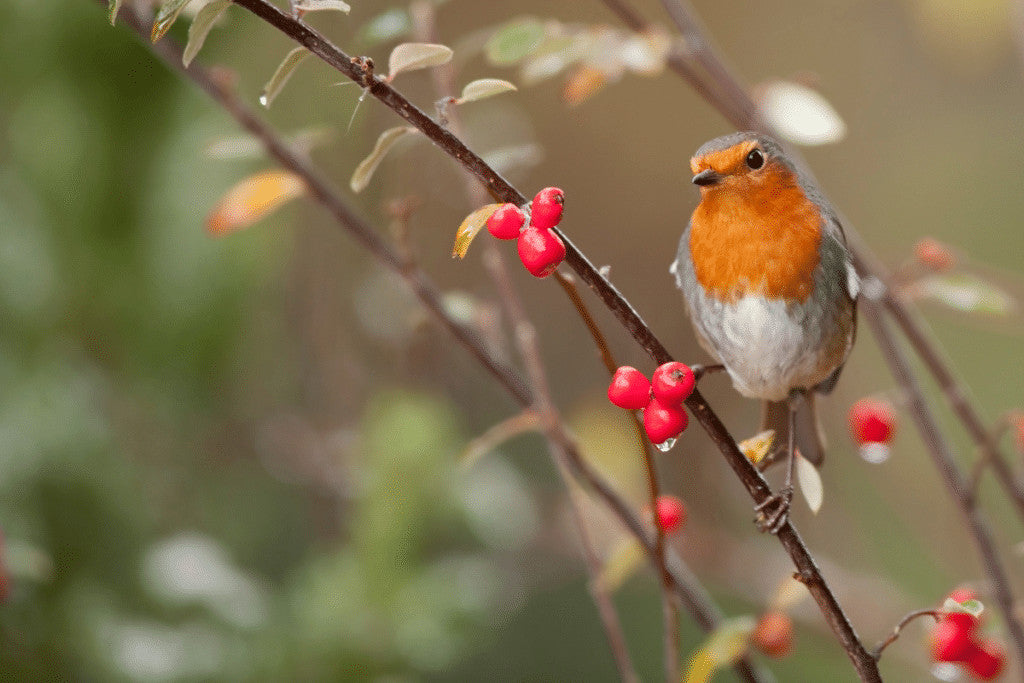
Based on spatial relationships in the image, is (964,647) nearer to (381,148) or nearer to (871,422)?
(871,422)

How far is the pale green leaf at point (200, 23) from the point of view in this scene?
1.48 feet

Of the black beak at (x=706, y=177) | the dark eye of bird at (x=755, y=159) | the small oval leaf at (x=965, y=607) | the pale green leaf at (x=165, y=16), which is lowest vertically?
the small oval leaf at (x=965, y=607)

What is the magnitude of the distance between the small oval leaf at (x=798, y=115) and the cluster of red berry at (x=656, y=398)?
0.39 metres

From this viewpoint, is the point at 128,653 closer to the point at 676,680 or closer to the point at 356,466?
the point at 356,466

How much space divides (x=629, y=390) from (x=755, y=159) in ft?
0.54

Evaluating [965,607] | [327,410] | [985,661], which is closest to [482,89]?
[965,607]

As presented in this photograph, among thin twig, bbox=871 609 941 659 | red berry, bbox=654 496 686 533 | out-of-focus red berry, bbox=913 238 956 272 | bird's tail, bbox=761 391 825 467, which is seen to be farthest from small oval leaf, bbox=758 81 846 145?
thin twig, bbox=871 609 941 659

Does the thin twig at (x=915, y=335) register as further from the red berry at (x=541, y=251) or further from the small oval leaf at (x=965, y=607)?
the red berry at (x=541, y=251)

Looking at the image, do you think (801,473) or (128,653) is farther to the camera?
(128,653)

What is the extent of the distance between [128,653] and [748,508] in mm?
930

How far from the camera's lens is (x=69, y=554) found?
1174 millimetres

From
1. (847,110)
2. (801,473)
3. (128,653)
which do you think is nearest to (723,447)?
(801,473)

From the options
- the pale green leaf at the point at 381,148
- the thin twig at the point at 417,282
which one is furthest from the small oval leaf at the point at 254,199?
the pale green leaf at the point at 381,148

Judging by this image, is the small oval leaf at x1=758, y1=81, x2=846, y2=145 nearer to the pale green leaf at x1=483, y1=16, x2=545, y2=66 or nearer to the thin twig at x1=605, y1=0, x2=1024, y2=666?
the thin twig at x1=605, y1=0, x2=1024, y2=666
